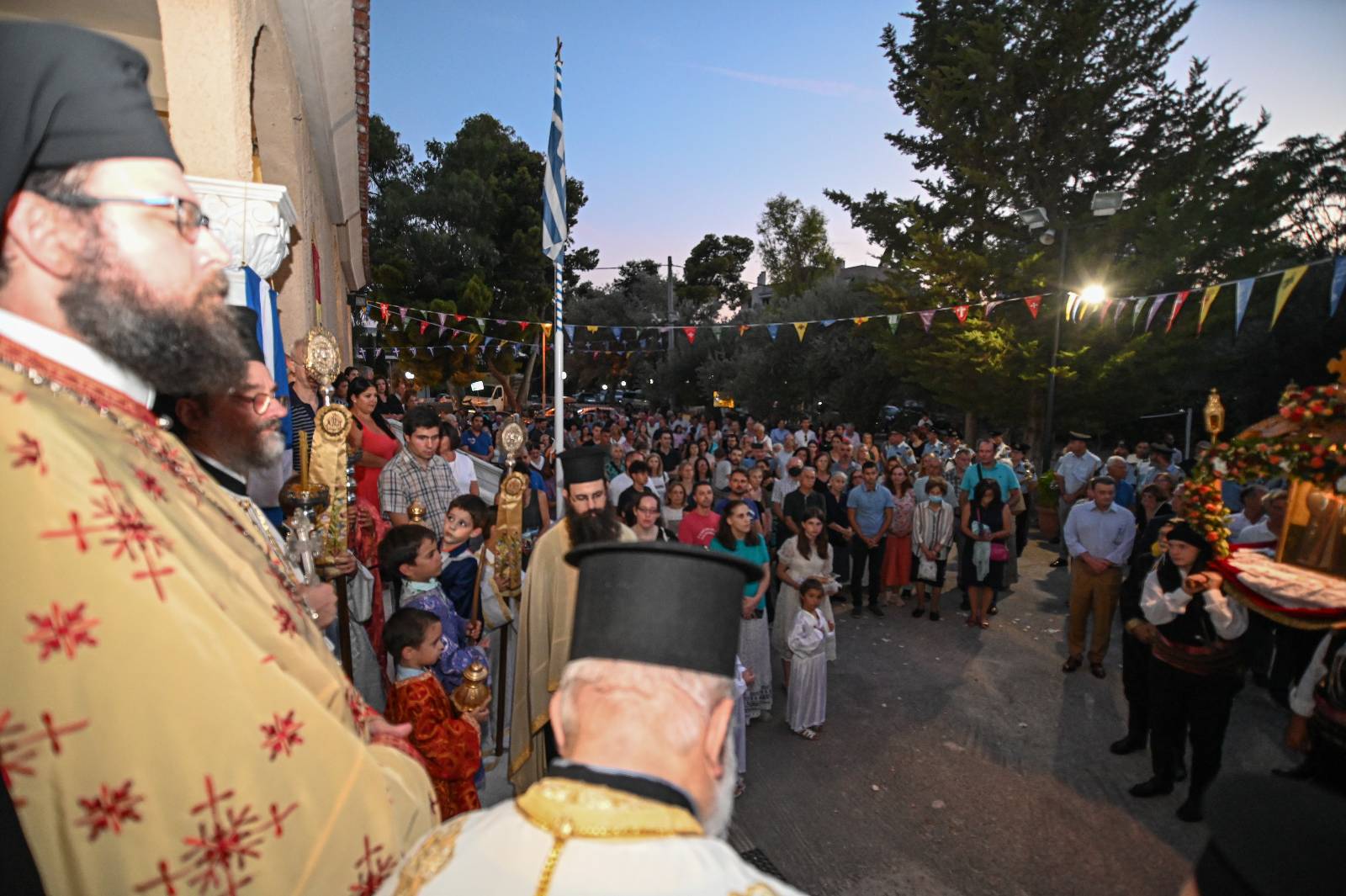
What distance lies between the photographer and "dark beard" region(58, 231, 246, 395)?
1150 millimetres

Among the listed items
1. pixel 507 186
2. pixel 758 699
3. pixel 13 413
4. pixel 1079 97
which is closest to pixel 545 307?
pixel 507 186

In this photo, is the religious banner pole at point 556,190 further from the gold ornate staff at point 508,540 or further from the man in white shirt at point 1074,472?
the man in white shirt at point 1074,472

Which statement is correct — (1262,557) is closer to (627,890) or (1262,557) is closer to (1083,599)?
(1083,599)

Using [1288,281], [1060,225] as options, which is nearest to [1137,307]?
[1060,225]

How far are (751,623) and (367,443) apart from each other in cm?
349

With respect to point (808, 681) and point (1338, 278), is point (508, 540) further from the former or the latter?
point (1338, 278)

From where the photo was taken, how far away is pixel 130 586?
39.1 inches

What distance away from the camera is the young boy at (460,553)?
4523mm

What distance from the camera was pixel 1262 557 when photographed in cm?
496

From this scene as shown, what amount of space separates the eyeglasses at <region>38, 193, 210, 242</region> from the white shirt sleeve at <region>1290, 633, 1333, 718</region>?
6066 mm

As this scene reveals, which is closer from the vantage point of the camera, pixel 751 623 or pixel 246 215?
pixel 246 215

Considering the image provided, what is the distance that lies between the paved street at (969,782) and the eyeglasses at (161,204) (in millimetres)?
4360

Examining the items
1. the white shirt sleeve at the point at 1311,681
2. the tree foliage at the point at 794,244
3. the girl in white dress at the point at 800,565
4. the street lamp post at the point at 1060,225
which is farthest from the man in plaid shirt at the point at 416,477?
the tree foliage at the point at 794,244

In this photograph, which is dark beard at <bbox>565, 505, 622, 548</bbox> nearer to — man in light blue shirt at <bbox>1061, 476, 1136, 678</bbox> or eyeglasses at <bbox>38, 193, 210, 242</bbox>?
eyeglasses at <bbox>38, 193, 210, 242</bbox>
